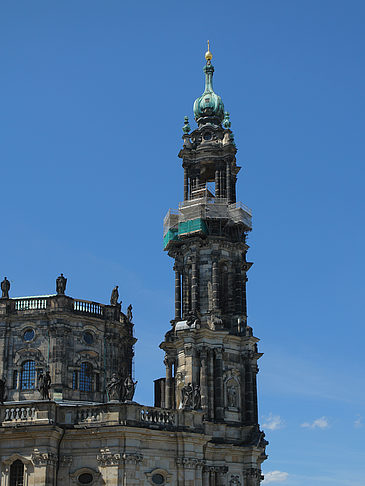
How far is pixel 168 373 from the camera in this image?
61188 mm

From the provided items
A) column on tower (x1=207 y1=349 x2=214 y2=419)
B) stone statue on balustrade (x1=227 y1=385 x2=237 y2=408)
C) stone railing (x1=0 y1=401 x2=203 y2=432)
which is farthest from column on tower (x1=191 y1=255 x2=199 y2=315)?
stone railing (x1=0 y1=401 x2=203 y2=432)

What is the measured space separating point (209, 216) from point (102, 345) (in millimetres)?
13397

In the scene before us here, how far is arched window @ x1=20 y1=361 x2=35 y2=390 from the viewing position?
58.4 m

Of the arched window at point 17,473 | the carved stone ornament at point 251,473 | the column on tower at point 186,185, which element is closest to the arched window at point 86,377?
the arched window at point 17,473

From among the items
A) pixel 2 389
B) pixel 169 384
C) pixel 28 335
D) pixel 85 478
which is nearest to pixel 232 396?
pixel 169 384

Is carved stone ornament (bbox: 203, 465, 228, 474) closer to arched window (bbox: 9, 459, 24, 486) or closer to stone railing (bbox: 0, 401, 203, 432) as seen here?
stone railing (bbox: 0, 401, 203, 432)

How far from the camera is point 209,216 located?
6294cm

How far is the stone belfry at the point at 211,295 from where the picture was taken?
58781 mm

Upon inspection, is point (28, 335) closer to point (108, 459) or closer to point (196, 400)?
point (108, 459)

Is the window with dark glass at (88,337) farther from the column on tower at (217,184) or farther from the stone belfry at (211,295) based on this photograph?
the column on tower at (217,184)

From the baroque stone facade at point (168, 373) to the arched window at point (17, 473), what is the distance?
0.06 meters

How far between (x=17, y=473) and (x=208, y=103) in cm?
3540

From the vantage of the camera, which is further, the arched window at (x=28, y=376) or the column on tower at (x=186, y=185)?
the column on tower at (x=186, y=185)

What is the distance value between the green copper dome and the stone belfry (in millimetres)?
219
